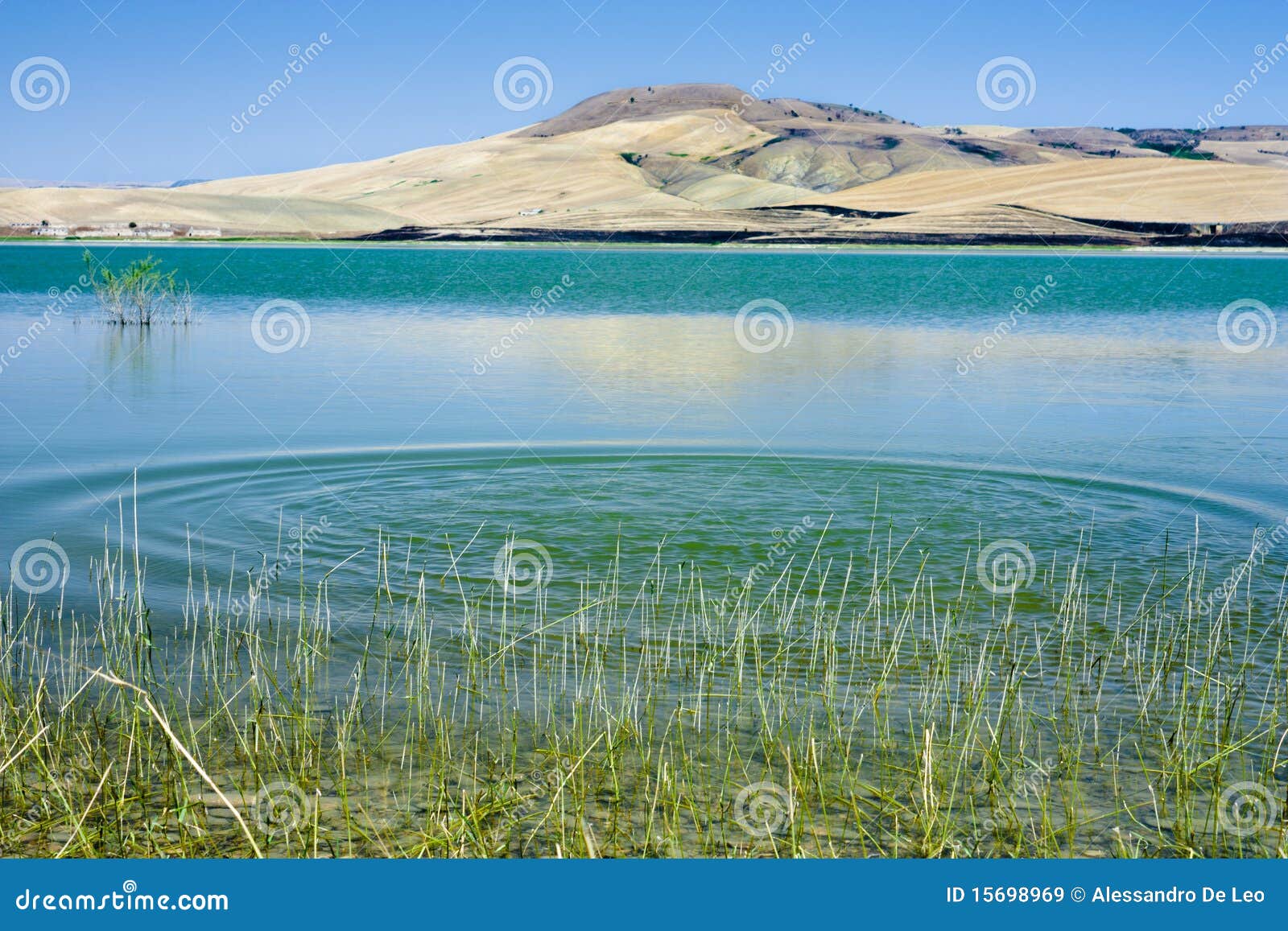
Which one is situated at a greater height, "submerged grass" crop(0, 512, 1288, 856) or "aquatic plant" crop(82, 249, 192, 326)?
"aquatic plant" crop(82, 249, 192, 326)

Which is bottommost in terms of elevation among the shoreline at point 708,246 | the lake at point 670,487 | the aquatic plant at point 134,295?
the lake at point 670,487

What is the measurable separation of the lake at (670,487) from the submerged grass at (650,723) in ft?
A: 0.27

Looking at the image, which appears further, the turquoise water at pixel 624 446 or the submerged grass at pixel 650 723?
the turquoise water at pixel 624 446

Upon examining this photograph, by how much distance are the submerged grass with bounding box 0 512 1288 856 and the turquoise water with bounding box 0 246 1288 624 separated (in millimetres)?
754

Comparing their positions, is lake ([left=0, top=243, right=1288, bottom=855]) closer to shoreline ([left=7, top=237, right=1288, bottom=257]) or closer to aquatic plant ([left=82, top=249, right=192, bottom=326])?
aquatic plant ([left=82, top=249, right=192, bottom=326])

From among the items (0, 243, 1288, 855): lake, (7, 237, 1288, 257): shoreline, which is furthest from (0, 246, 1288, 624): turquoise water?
(7, 237, 1288, 257): shoreline

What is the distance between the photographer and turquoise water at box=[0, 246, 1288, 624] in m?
10.9

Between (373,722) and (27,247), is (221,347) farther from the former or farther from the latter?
(27,247)

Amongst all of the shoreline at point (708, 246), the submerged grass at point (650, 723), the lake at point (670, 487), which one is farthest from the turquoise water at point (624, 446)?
the shoreline at point (708, 246)

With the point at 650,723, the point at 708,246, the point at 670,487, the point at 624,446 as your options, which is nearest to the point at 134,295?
the point at 624,446

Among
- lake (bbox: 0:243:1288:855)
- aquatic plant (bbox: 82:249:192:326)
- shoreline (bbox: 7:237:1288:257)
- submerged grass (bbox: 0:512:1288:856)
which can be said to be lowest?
submerged grass (bbox: 0:512:1288:856)

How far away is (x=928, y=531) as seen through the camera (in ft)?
37.7

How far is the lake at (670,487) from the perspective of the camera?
28.6 ft

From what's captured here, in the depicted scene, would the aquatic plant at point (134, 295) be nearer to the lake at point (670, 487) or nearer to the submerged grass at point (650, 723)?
the lake at point (670, 487)
